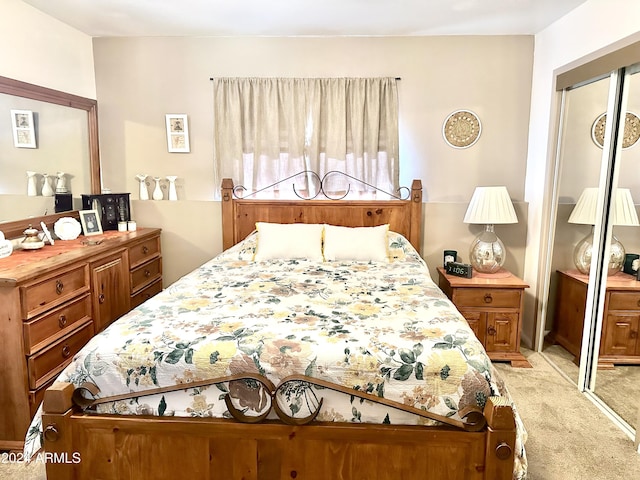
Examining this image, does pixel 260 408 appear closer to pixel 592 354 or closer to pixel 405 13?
pixel 592 354

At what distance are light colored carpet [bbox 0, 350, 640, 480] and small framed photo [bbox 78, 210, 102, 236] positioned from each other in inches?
66.1

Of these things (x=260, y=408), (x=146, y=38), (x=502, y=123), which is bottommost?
(x=260, y=408)

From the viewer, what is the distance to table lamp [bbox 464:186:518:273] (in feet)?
11.3

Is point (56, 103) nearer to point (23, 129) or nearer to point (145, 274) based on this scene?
point (23, 129)

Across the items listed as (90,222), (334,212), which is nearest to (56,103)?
(90,222)

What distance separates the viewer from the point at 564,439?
93.2 inches

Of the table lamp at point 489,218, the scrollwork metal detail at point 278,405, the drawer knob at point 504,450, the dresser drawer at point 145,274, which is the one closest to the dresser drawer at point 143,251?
the dresser drawer at point 145,274

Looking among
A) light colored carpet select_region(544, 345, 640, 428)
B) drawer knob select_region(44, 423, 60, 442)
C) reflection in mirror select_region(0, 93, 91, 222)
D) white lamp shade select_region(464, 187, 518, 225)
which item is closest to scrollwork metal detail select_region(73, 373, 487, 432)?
drawer knob select_region(44, 423, 60, 442)

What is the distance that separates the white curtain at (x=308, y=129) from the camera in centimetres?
369

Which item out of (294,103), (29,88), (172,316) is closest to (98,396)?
(172,316)

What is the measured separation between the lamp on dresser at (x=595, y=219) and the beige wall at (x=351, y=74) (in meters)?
0.70

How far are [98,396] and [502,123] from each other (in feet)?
11.2

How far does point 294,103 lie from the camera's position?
3.73m

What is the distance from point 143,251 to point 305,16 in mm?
2126
